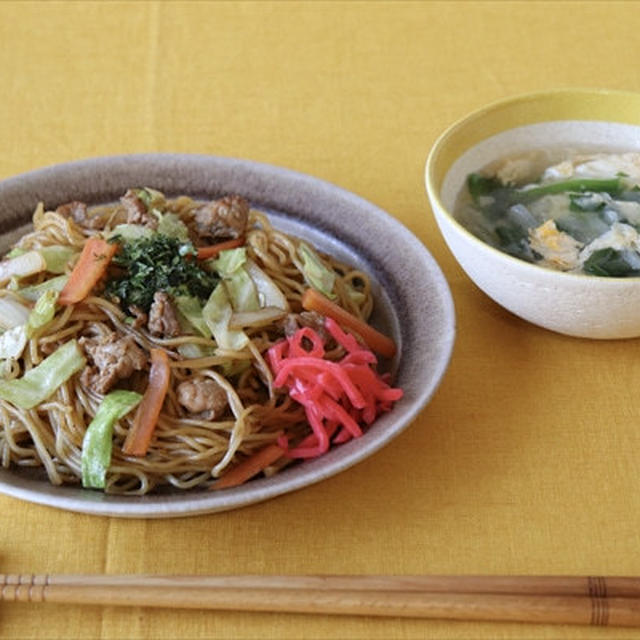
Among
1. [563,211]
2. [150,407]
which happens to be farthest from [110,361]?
[563,211]

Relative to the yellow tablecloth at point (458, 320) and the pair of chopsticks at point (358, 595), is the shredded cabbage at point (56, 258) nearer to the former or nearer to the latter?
the yellow tablecloth at point (458, 320)

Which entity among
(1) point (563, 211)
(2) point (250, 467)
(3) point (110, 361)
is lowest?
(2) point (250, 467)

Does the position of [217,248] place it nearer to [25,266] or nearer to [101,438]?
[25,266]

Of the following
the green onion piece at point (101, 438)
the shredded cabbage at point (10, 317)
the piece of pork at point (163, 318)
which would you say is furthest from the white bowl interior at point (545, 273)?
the shredded cabbage at point (10, 317)

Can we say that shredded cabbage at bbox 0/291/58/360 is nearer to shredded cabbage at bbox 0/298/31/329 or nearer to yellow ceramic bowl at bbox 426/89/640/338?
shredded cabbage at bbox 0/298/31/329

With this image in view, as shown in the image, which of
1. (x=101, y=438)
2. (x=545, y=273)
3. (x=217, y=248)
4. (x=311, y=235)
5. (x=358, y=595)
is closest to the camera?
(x=358, y=595)

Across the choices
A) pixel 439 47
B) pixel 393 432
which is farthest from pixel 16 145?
pixel 393 432

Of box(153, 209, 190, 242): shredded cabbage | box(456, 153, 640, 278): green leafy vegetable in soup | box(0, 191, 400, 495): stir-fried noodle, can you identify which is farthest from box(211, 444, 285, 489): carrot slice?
box(456, 153, 640, 278): green leafy vegetable in soup
